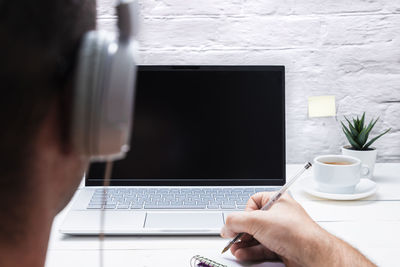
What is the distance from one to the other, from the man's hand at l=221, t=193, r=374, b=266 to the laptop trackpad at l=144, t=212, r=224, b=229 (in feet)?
0.34

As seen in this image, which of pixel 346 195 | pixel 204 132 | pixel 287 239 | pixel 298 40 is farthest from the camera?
pixel 298 40

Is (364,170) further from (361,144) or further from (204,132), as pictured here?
(204,132)

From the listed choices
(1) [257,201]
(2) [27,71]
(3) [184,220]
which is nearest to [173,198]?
(3) [184,220]

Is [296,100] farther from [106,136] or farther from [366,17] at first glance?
[106,136]

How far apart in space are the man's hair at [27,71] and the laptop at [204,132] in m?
0.74

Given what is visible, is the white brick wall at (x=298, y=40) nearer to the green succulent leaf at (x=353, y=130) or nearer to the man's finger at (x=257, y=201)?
the green succulent leaf at (x=353, y=130)

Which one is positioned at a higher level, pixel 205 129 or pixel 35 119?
pixel 35 119

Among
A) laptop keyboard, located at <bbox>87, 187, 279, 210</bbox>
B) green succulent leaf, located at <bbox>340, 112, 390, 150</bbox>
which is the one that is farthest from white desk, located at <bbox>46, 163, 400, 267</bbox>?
green succulent leaf, located at <bbox>340, 112, 390, 150</bbox>

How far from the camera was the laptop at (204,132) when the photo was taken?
104cm

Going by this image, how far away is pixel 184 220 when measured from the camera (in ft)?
2.74

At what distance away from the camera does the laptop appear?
3.43ft

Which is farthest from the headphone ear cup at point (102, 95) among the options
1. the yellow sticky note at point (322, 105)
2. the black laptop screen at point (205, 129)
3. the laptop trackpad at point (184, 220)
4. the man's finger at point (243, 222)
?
the yellow sticky note at point (322, 105)

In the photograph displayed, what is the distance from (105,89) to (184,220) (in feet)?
1.82

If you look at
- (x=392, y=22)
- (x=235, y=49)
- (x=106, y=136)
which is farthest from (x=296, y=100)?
(x=106, y=136)
